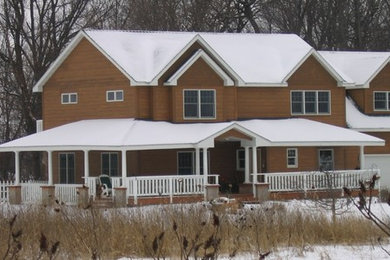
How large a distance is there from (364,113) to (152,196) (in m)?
14.8

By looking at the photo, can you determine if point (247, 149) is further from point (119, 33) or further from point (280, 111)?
point (119, 33)

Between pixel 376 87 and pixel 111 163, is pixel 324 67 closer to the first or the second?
pixel 376 87

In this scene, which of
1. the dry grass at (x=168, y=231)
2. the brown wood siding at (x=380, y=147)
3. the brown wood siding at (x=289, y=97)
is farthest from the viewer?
the brown wood siding at (x=380, y=147)

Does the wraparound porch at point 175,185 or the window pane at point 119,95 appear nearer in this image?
the wraparound porch at point 175,185

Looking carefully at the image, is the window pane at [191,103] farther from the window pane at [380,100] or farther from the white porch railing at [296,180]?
the window pane at [380,100]

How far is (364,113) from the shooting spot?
1917 inches

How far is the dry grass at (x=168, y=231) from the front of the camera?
1902cm

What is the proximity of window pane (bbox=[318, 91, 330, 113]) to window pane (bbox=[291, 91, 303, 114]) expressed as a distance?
100 cm

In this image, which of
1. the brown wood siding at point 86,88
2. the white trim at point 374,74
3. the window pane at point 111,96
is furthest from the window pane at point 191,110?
the white trim at point 374,74

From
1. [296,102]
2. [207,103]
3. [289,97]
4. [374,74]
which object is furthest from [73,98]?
[374,74]

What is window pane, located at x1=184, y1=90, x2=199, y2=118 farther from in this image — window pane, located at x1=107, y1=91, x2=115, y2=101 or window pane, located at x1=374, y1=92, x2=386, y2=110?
window pane, located at x1=374, y1=92, x2=386, y2=110

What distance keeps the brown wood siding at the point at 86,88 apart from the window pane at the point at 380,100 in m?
13.7

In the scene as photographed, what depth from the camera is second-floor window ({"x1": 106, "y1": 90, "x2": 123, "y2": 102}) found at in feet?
139

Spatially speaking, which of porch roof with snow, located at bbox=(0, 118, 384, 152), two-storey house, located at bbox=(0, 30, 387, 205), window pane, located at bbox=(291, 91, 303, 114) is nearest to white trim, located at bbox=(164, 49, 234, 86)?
two-storey house, located at bbox=(0, 30, 387, 205)
